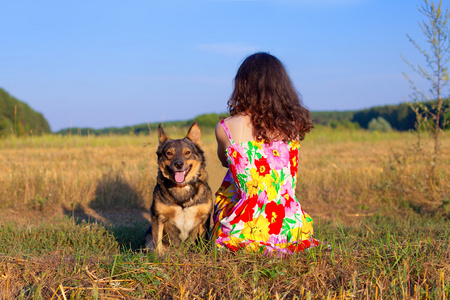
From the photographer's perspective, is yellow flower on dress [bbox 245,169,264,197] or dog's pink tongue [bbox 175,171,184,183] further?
dog's pink tongue [bbox 175,171,184,183]

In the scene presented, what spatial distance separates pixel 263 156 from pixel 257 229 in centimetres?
67

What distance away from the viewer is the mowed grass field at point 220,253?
296 centimetres

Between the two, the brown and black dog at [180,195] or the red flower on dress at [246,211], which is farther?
the brown and black dog at [180,195]

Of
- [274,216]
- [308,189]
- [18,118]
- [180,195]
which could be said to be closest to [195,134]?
[180,195]

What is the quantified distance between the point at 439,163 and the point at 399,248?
5.70 m

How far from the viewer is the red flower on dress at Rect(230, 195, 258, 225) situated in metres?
3.73

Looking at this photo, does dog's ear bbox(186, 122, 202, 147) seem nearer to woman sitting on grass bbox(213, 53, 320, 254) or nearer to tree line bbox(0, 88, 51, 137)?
woman sitting on grass bbox(213, 53, 320, 254)

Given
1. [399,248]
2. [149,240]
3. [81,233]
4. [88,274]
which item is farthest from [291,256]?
[81,233]

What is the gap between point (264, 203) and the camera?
3.78 meters

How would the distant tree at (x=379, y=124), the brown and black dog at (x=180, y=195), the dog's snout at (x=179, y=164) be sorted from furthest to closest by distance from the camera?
1. the distant tree at (x=379, y=124)
2. the brown and black dog at (x=180, y=195)
3. the dog's snout at (x=179, y=164)

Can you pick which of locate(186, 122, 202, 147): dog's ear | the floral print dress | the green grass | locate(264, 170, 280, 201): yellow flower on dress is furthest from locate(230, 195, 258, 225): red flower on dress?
locate(186, 122, 202, 147): dog's ear

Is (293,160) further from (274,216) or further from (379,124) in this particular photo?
(379,124)

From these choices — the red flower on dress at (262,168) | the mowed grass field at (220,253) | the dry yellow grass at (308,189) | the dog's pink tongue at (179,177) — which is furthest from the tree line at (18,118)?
the red flower on dress at (262,168)

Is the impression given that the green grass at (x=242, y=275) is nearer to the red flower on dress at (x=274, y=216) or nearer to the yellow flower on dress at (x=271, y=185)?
the red flower on dress at (x=274, y=216)
